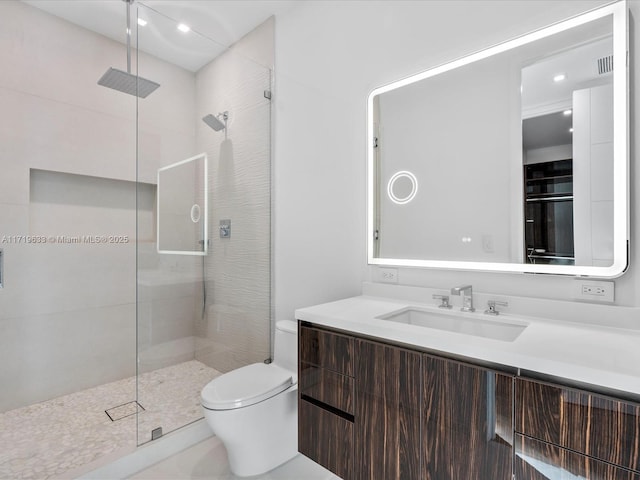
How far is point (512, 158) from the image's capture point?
1.50m

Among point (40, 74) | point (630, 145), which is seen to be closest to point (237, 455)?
point (630, 145)

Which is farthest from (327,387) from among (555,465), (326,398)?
(555,465)

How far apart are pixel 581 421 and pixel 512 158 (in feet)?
3.42

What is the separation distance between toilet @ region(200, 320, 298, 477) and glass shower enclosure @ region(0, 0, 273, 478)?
1.57ft

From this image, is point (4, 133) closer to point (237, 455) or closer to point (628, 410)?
point (237, 455)

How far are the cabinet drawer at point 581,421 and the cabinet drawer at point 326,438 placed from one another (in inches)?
26.2

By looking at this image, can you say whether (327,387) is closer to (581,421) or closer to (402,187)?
(581,421)

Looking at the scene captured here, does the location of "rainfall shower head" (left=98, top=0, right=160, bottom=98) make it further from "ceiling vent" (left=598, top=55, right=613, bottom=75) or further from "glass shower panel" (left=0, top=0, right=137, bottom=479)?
"ceiling vent" (left=598, top=55, right=613, bottom=75)

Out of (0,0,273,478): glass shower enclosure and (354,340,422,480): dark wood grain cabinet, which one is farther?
(0,0,273,478): glass shower enclosure

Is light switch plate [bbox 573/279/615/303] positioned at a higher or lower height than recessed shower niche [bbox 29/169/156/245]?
lower

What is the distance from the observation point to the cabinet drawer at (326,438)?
4.50ft

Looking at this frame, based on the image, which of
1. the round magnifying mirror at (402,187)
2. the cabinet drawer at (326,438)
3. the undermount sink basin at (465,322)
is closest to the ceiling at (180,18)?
the round magnifying mirror at (402,187)

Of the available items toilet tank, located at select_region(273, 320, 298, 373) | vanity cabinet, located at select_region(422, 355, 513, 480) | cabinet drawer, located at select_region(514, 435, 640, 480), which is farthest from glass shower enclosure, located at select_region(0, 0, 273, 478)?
cabinet drawer, located at select_region(514, 435, 640, 480)

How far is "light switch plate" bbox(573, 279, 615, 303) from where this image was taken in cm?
125
